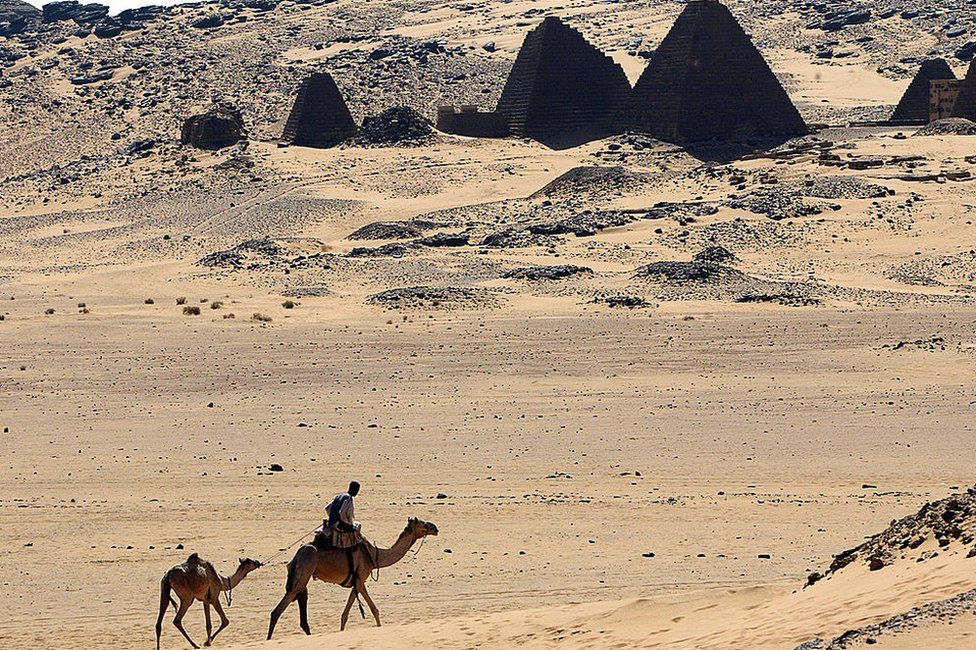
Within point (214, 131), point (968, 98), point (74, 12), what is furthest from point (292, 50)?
point (968, 98)

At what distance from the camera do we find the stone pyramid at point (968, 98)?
5888cm

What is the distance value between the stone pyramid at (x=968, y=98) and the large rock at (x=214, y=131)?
78.8ft

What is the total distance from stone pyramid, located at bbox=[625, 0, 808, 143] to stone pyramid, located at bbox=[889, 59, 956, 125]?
21.6 feet

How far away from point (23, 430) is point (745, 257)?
19.8m

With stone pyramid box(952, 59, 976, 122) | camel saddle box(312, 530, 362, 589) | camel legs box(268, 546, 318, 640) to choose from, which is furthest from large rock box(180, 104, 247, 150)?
camel legs box(268, 546, 318, 640)

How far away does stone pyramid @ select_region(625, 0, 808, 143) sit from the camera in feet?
175

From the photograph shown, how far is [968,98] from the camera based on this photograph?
194 feet

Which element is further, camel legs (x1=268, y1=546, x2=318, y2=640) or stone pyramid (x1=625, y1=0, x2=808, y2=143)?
stone pyramid (x1=625, y1=0, x2=808, y2=143)

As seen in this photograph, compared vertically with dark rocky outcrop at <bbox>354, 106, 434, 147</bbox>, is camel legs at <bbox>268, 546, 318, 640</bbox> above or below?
above

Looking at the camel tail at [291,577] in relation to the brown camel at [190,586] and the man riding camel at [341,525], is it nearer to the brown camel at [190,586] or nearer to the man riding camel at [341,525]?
the man riding camel at [341,525]

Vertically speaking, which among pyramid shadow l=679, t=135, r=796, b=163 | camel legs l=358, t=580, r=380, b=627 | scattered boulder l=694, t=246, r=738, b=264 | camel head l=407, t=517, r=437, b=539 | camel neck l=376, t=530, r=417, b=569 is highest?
camel head l=407, t=517, r=437, b=539

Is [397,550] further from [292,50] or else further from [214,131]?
[292,50]

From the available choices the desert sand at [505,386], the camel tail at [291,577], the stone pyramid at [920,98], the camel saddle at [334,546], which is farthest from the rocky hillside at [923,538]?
the stone pyramid at [920,98]

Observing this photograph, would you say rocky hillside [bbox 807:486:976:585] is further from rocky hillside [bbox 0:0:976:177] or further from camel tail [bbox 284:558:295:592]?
rocky hillside [bbox 0:0:976:177]
